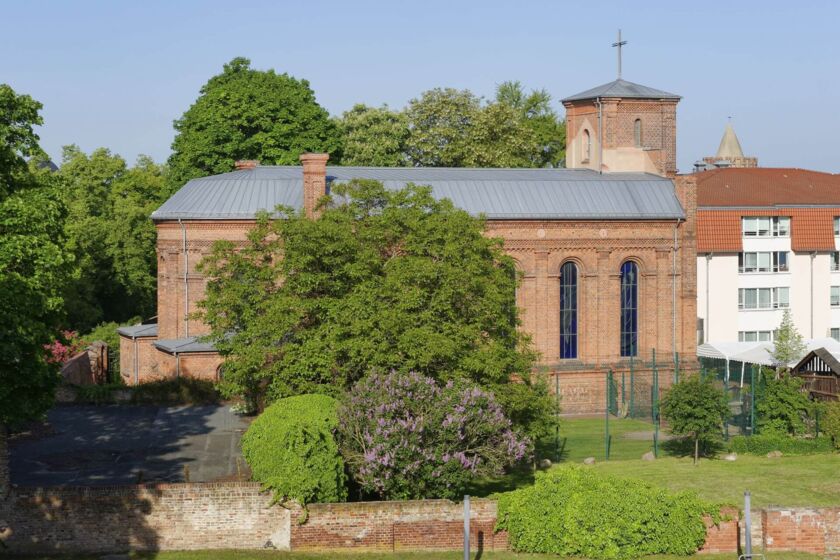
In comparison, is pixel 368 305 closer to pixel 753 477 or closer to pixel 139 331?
pixel 753 477

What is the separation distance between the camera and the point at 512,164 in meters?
76.4

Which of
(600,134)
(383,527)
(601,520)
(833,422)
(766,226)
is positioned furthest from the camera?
(766,226)

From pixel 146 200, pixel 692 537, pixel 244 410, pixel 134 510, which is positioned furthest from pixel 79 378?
pixel 692 537

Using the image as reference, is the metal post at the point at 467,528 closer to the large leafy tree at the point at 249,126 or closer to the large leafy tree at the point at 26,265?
the large leafy tree at the point at 26,265

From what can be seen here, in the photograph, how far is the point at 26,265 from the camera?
31094 millimetres

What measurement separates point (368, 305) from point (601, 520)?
11322 mm

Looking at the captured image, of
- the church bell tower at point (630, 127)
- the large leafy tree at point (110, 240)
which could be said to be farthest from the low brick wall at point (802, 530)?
the large leafy tree at point (110, 240)

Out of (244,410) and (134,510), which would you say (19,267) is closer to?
(134,510)

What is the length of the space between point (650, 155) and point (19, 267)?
108ft

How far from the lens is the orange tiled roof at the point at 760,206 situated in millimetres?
64375

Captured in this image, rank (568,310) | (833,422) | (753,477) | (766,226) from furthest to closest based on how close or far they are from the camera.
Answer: (766,226) → (568,310) → (833,422) → (753,477)

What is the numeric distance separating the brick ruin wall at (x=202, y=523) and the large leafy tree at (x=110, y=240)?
1486 inches

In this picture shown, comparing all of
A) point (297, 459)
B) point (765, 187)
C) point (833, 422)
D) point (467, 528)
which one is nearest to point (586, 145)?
point (765, 187)

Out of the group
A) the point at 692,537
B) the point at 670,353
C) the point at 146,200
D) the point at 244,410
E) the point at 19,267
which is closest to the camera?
the point at 692,537
